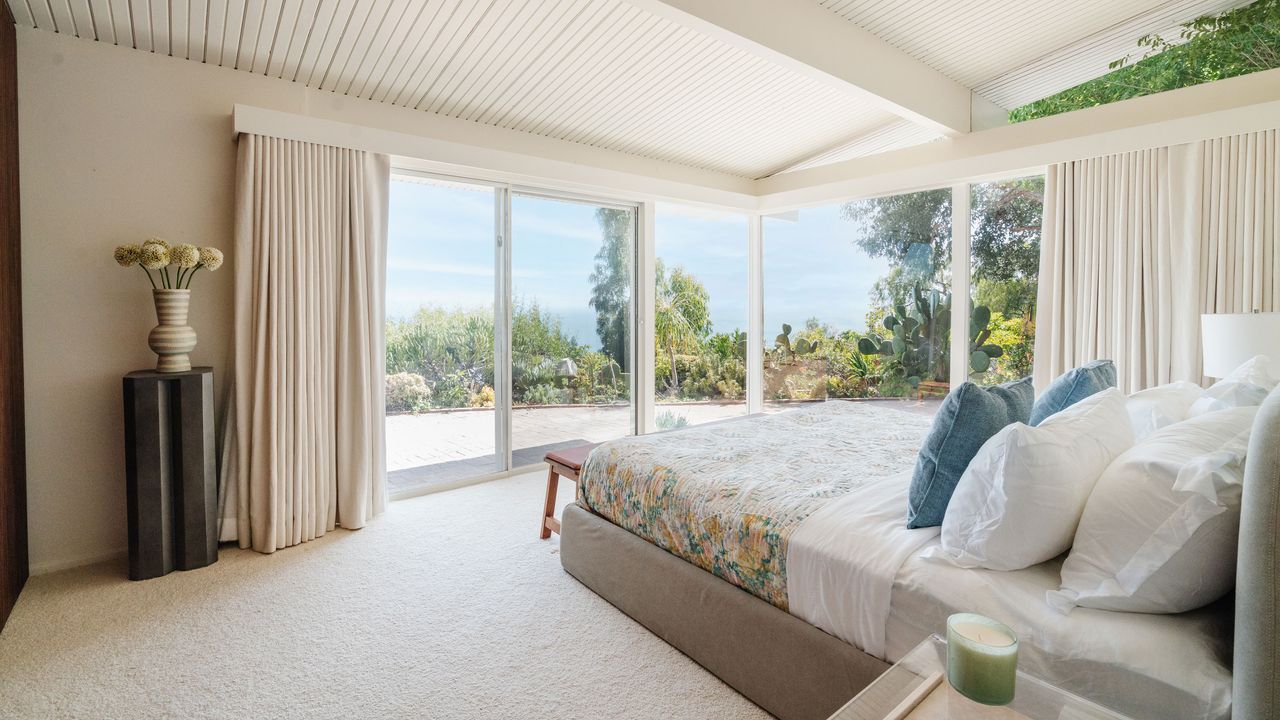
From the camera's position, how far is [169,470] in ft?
9.05

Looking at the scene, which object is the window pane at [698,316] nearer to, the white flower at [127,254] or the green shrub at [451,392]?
the green shrub at [451,392]

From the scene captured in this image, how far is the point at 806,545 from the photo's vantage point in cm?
171

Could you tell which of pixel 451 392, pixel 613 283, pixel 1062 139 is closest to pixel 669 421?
pixel 613 283

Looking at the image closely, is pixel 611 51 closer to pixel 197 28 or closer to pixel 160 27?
pixel 197 28

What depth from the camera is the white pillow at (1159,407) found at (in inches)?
75.7

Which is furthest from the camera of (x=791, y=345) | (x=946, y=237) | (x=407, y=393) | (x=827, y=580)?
(x=791, y=345)

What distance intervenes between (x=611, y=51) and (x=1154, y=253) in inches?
132

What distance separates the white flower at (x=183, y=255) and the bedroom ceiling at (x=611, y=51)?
3.30ft

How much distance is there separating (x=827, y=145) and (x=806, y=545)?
4358mm

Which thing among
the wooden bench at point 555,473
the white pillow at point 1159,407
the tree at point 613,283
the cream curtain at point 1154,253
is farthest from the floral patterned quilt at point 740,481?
the tree at point 613,283

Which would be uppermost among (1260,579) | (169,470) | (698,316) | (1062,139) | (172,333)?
(1062,139)

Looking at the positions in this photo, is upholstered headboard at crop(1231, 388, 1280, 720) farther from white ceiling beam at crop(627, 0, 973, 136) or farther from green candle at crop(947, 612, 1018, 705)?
white ceiling beam at crop(627, 0, 973, 136)

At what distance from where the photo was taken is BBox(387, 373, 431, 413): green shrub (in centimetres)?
387

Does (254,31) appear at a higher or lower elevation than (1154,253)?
higher
